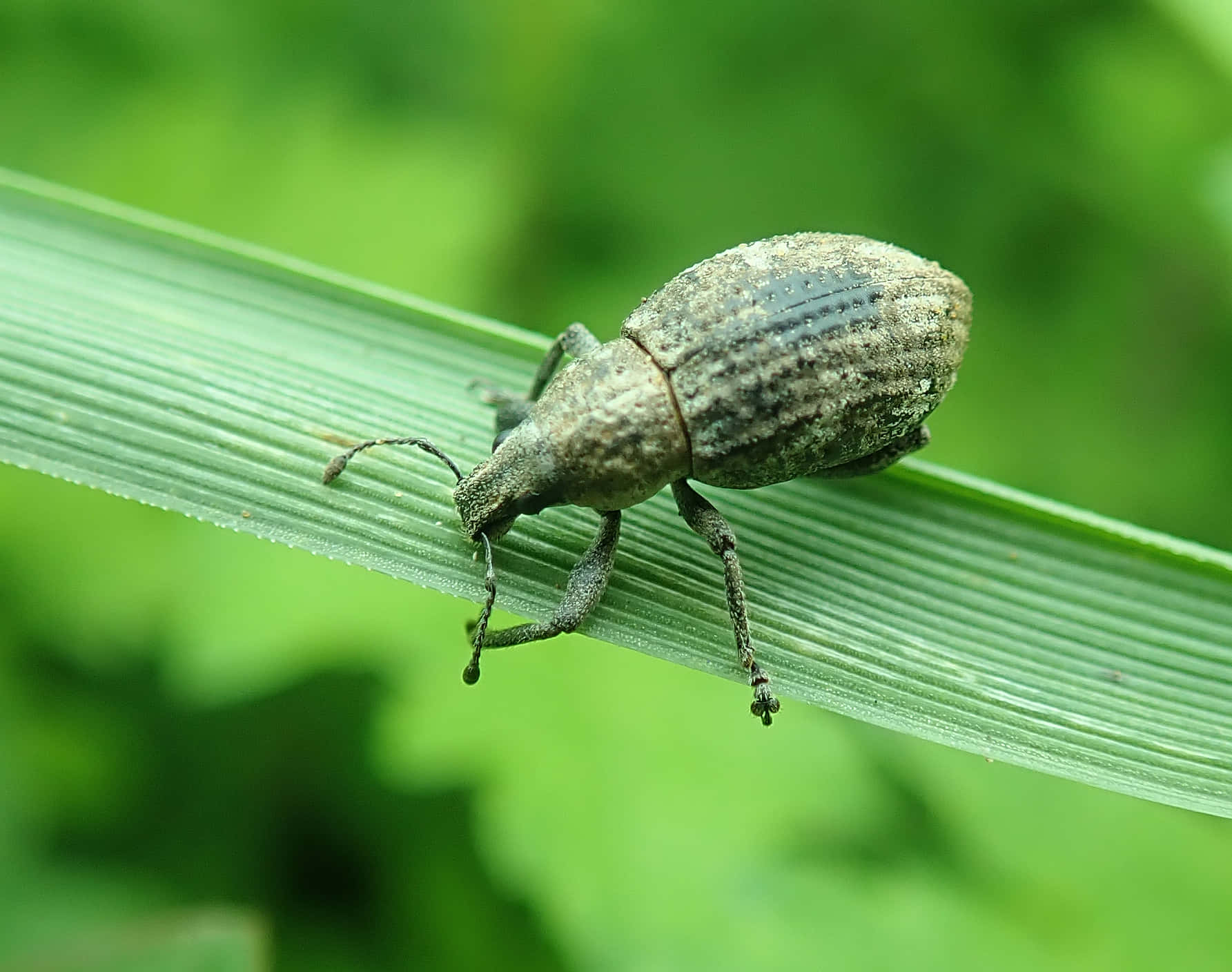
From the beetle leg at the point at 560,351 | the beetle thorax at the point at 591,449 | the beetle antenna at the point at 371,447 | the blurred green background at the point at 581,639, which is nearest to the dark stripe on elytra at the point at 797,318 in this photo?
the beetle thorax at the point at 591,449

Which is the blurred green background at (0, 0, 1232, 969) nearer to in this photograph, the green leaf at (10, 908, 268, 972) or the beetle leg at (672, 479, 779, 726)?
the green leaf at (10, 908, 268, 972)

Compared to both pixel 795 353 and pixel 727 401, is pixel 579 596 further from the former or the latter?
pixel 795 353

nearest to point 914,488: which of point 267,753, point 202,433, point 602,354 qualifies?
point 602,354

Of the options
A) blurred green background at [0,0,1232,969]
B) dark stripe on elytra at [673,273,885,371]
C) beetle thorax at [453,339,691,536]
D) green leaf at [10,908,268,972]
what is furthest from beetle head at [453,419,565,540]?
green leaf at [10,908,268,972]

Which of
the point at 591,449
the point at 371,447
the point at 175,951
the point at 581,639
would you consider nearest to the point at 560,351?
the point at 591,449

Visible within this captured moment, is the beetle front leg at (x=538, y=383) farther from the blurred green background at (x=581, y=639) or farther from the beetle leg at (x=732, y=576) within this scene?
A: the blurred green background at (x=581, y=639)

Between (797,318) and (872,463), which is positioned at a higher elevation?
(797,318)

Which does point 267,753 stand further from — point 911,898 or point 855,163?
point 855,163
